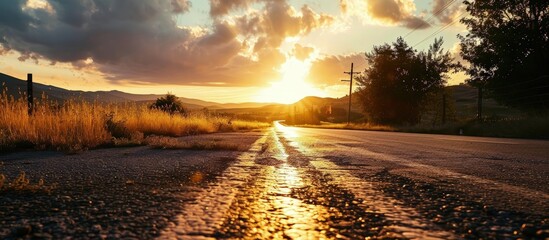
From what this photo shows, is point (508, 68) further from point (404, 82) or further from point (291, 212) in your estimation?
point (291, 212)

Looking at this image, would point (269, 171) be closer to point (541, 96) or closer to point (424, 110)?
point (541, 96)

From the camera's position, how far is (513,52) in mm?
26797

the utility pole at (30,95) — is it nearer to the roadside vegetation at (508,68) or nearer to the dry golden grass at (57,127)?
the dry golden grass at (57,127)

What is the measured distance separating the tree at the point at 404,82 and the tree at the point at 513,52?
646 inches

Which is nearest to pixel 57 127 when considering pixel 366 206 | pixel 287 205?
pixel 287 205

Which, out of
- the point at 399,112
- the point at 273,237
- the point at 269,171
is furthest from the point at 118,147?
the point at 399,112

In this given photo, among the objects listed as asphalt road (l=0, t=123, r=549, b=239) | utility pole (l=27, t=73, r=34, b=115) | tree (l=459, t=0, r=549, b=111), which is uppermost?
tree (l=459, t=0, r=549, b=111)

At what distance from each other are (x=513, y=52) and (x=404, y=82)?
19632mm

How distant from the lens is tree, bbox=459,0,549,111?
25828 millimetres

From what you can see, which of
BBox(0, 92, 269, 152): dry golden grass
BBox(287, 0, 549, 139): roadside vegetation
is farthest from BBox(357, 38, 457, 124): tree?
BBox(0, 92, 269, 152): dry golden grass

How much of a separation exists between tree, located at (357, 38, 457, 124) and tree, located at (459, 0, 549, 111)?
16411 millimetres

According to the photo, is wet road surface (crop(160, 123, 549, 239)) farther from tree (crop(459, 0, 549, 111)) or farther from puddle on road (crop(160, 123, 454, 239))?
tree (crop(459, 0, 549, 111))

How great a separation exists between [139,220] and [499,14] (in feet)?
106

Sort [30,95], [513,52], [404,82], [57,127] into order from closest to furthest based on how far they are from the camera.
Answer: [57,127]
[30,95]
[513,52]
[404,82]
